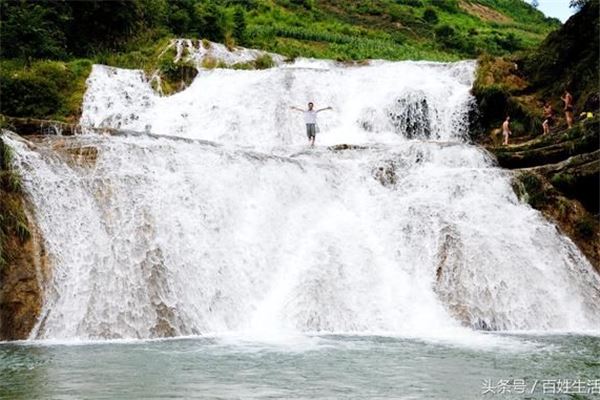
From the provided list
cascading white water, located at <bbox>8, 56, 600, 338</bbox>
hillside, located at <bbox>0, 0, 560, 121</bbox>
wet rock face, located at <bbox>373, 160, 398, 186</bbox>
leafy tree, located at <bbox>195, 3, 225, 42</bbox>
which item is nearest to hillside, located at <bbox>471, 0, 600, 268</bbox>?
cascading white water, located at <bbox>8, 56, 600, 338</bbox>

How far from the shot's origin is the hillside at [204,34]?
24.1m

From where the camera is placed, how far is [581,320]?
1309 cm

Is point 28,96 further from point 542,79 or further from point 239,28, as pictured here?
point 239,28

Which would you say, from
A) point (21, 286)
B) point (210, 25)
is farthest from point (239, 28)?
point (21, 286)

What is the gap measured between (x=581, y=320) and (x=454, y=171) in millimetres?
4438

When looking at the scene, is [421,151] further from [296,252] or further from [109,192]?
[109,192]

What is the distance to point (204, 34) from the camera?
1345 inches

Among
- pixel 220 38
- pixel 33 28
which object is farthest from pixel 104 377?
pixel 220 38

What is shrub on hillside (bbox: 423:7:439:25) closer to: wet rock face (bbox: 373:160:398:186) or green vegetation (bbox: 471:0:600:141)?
green vegetation (bbox: 471:0:600:141)

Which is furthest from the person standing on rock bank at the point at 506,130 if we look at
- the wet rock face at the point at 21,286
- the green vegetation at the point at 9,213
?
the wet rock face at the point at 21,286

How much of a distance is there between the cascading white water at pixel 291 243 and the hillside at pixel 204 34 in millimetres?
10273

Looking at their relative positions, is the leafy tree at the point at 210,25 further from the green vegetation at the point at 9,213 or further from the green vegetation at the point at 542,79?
the green vegetation at the point at 9,213

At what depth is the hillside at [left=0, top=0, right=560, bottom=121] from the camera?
24125 millimetres

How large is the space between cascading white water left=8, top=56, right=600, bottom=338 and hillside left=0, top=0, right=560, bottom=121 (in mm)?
10273
